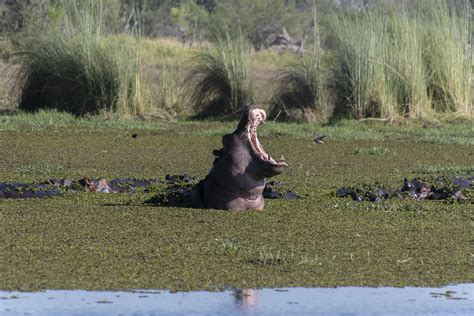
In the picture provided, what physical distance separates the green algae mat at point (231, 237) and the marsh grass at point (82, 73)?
4645 mm

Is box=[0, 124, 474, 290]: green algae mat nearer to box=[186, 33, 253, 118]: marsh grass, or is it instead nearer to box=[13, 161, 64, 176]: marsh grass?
box=[13, 161, 64, 176]: marsh grass

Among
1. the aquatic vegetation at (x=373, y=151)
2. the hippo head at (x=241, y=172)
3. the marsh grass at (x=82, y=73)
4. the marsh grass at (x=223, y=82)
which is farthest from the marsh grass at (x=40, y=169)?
the marsh grass at (x=223, y=82)

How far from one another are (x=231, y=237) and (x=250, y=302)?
185 centimetres

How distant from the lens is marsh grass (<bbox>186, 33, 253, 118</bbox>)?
18.3 metres

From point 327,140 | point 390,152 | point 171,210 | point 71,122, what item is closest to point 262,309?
point 171,210

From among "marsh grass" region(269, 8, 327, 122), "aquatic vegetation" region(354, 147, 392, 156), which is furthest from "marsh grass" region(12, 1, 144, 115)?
"aquatic vegetation" region(354, 147, 392, 156)

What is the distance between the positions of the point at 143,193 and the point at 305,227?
2.11m

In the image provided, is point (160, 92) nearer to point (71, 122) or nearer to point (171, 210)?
point (71, 122)

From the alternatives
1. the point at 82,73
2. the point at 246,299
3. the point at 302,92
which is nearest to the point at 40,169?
the point at 82,73

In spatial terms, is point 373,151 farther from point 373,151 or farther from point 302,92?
point 302,92

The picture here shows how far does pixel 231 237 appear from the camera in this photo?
8.14 metres

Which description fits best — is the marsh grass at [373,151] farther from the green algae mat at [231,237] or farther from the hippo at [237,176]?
the hippo at [237,176]

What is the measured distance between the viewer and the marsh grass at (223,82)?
719 inches

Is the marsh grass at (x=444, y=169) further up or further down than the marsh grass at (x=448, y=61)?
further down
